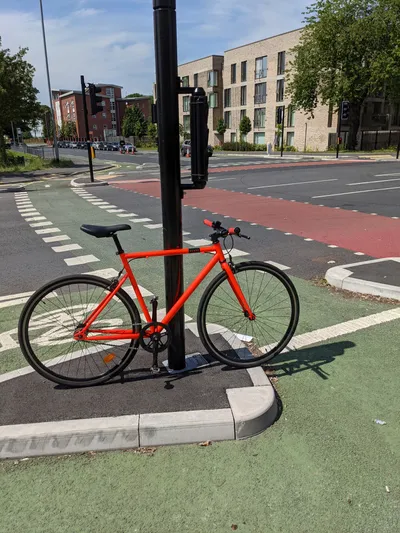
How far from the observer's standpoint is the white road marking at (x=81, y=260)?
7020mm

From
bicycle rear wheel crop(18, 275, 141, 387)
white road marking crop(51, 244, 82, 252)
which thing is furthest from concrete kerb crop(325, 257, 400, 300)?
white road marking crop(51, 244, 82, 252)

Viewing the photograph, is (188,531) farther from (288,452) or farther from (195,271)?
(195,271)

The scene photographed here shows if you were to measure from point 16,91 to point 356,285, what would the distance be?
88.7ft

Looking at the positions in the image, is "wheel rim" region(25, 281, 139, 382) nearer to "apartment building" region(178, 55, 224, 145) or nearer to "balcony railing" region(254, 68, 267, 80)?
"balcony railing" region(254, 68, 267, 80)

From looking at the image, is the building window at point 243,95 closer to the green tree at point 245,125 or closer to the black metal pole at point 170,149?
the green tree at point 245,125

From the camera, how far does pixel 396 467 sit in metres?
2.42

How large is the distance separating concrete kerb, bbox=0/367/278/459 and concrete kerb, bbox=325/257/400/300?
9.12 ft

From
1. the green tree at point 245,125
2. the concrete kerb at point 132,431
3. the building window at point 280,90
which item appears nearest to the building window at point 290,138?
the building window at point 280,90

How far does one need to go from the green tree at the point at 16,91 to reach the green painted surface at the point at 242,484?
27.1 meters

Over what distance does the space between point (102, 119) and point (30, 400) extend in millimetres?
124664

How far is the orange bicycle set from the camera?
312 cm

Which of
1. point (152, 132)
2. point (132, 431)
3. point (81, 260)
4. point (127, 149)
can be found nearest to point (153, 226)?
point (81, 260)

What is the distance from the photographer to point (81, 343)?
11.5ft

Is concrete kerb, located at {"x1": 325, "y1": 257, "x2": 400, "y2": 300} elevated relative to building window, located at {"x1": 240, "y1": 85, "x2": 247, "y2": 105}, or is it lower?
lower
